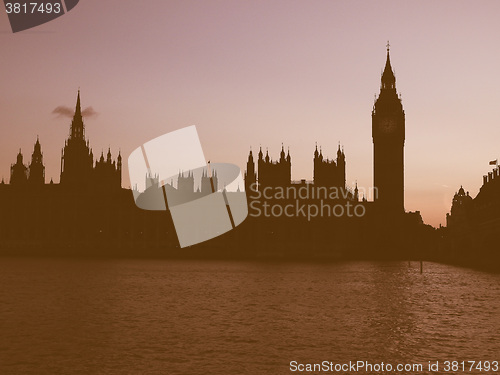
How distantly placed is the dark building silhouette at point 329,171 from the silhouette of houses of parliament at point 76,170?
36.2 meters

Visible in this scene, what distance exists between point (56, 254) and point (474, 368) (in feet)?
265

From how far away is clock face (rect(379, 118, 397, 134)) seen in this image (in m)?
102

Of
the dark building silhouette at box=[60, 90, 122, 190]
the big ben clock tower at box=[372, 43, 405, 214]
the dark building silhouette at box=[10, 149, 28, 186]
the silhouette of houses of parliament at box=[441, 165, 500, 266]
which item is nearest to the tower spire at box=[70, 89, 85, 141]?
the dark building silhouette at box=[60, 90, 122, 190]

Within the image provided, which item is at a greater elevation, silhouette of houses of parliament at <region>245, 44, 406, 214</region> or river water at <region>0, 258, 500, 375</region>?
silhouette of houses of parliament at <region>245, 44, 406, 214</region>

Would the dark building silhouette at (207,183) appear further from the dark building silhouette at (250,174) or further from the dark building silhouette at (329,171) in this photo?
the dark building silhouette at (329,171)

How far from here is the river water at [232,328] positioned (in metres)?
13.0

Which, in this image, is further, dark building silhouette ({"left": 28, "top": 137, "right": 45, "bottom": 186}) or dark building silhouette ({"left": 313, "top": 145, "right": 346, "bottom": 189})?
dark building silhouette ({"left": 28, "top": 137, "right": 45, "bottom": 186})

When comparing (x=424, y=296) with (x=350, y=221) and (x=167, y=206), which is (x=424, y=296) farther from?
(x=167, y=206)

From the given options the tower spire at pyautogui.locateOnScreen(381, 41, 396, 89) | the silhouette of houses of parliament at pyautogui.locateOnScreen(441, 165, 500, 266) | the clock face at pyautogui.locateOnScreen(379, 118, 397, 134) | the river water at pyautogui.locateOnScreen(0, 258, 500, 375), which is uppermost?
the tower spire at pyautogui.locateOnScreen(381, 41, 396, 89)

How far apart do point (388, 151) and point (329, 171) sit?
12767mm

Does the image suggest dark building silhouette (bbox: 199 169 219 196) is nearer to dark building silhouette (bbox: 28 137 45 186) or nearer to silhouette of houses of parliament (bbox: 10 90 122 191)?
silhouette of houses of parliament (bbox: 10 90 122 191)

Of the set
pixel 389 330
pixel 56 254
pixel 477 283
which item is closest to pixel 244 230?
pixel 56 254

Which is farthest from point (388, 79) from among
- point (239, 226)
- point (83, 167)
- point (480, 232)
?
point (83, 167)

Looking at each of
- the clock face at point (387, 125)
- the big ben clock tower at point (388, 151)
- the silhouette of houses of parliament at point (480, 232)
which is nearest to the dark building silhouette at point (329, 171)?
the big ben clock tower at point (388, 151)
